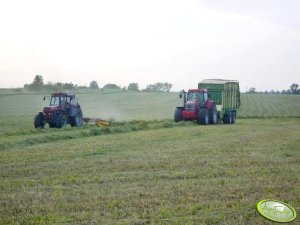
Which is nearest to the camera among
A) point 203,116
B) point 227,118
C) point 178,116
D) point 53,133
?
point 53,133

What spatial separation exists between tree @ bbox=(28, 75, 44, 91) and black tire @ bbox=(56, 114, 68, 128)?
183 feet

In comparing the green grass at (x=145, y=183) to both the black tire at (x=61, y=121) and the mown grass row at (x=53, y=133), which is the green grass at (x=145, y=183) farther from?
the black tire at (x=61, y=121)

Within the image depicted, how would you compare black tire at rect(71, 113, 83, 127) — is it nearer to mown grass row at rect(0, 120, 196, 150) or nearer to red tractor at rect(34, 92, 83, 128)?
red tractor at rect(34, 92, 83, 128)

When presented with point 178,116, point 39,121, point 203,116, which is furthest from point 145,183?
point 178,116

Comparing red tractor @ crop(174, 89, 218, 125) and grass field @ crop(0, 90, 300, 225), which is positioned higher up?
red tractor @ crop(174, 89, 218, 125)

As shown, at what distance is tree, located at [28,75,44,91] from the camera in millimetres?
79062

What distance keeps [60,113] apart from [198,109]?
8.23 metres

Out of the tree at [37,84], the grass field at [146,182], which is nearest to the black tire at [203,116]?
the grass field at [146,182]

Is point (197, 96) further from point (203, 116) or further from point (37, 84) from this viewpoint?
point (37, 84)

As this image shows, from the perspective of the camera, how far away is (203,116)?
2723 cm

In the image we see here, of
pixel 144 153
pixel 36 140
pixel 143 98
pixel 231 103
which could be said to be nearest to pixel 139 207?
pixel 144 153

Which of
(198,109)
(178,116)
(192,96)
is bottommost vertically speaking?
(178,116)

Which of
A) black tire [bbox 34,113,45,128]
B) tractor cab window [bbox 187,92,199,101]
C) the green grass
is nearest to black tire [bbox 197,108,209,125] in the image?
tractor cab window [bbox 187,92,199,101]

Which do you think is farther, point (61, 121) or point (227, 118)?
point (227, 118)
